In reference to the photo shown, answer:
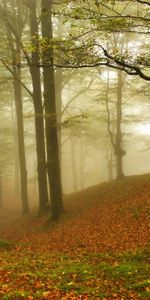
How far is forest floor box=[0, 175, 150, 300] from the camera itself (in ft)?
26.6

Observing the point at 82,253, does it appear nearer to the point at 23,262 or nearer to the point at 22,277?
the point at 23,262

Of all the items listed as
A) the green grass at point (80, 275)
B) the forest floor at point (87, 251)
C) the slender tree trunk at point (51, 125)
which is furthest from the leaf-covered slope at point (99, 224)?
the green grass at point (80, 275)

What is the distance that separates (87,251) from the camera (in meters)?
12.0

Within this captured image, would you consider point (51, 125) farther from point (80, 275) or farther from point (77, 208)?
point (80, 275)

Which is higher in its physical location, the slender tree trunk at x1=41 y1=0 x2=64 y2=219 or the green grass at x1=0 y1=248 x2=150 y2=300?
the slender tree trunk at x1=41 y1=0 x2=64 y2=219

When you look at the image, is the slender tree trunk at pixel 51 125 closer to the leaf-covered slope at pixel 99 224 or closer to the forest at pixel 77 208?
the forest at pixel 77 208

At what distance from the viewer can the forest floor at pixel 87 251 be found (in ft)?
26.6

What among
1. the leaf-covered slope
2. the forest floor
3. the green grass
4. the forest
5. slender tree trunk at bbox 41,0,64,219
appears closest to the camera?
the green grass

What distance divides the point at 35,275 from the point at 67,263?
1441mm

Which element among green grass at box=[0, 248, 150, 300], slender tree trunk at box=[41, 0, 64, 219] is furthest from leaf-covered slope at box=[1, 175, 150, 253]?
green grass at box=[0, 248, 150, 300]

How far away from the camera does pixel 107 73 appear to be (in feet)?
81.9

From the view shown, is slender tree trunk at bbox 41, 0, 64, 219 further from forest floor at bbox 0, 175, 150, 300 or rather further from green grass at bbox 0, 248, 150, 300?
green grass at bbox 0, 248, 150, 300

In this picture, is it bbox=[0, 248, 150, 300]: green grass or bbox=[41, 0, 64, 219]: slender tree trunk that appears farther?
bbox=[41, 0, 64, 219]: slender tree trunk

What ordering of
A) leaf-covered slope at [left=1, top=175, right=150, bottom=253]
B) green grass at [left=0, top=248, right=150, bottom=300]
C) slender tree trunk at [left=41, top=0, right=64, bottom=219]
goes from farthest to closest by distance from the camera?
slender tree trunk at [left=41, top=0, right=64, bottom=219] < leaf-covered slope at [left=1, top=175, right=150, bottom=253] < green grass at [left=0, top=248, right=150, bottom=300]
